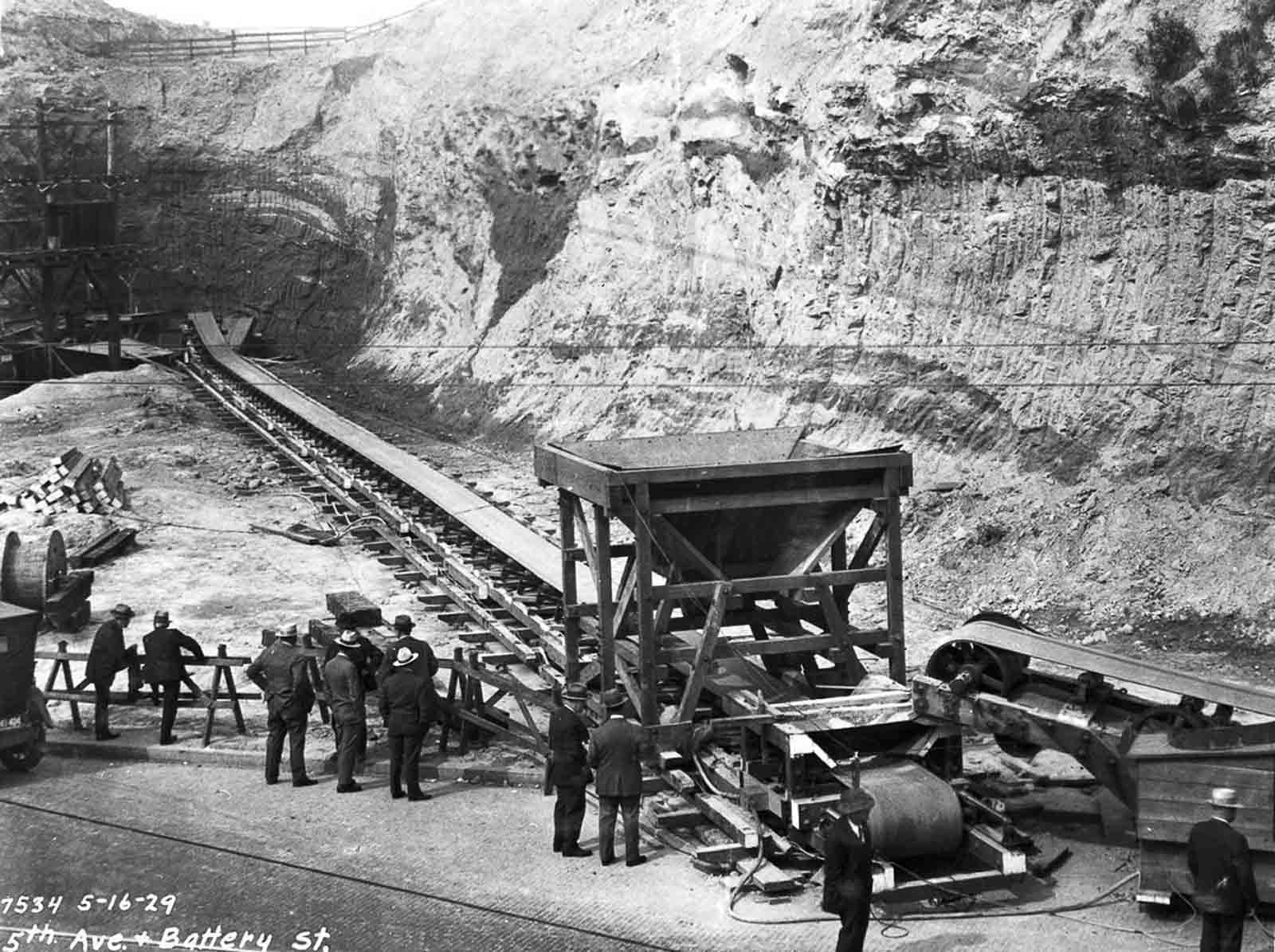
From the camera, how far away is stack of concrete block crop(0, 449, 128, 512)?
18.6m

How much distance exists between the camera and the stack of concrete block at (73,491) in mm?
18609

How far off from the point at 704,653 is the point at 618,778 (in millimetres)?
1185

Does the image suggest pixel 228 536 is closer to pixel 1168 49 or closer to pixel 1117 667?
pixel 1168 49

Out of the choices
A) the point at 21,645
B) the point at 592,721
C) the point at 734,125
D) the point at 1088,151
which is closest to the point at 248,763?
the point at 21,645

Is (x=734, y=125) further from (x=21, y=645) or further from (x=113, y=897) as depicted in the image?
(x=113, y=897)

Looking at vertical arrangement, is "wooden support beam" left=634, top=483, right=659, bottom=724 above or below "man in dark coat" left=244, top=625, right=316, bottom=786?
above

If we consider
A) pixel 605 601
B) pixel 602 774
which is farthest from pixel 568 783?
pixel 605 601

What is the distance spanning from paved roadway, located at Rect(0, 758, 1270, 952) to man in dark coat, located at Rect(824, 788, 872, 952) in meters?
0.44

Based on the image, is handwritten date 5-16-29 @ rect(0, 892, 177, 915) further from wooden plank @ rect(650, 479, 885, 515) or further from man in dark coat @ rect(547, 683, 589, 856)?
wooden plank @ rect(650, 479, 885, 515)

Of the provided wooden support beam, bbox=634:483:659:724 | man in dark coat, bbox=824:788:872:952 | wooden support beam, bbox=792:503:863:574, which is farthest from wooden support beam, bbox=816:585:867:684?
man in dark coat, bbox=824:788:872:952

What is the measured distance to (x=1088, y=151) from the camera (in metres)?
16.8

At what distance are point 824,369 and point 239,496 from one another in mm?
8328

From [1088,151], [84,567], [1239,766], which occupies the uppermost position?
[1088,151]

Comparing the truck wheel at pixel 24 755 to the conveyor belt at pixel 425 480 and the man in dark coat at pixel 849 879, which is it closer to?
the conveyor belt at pixel 425 480
